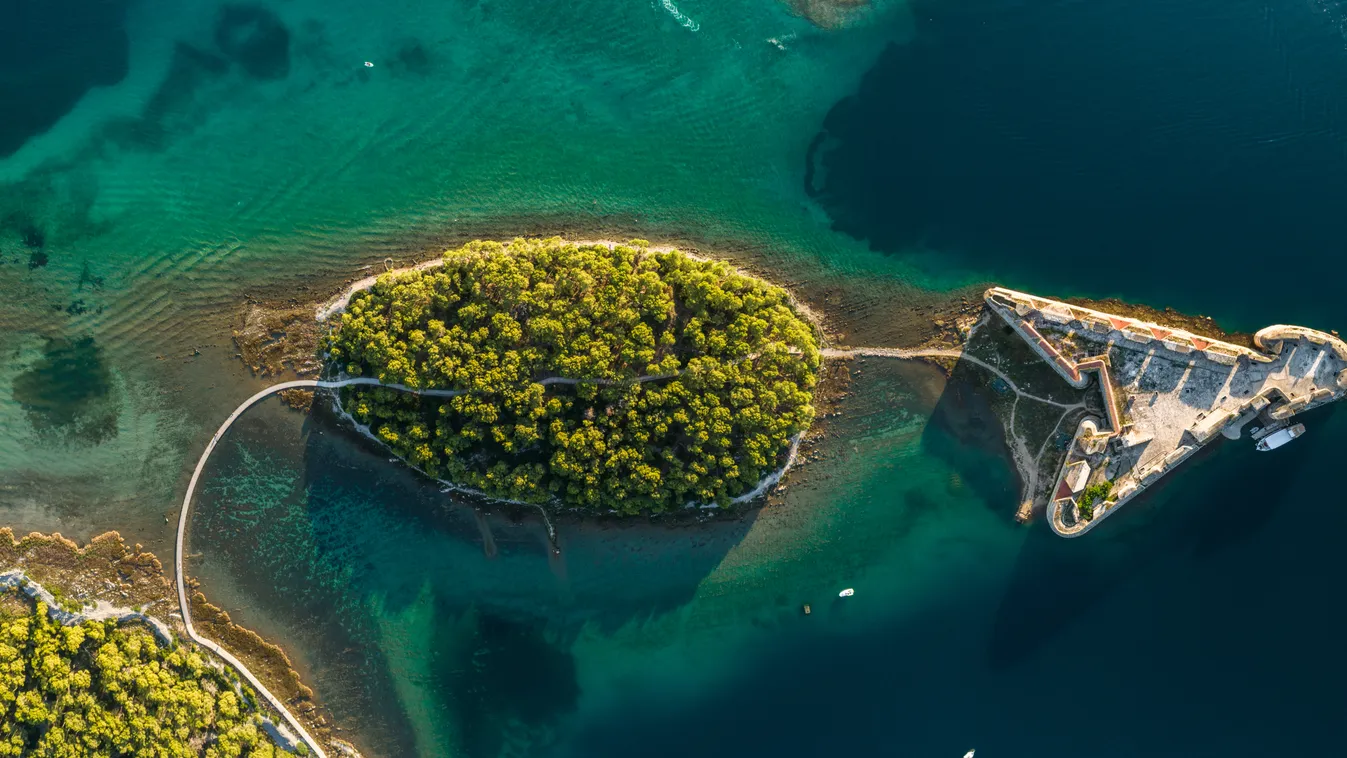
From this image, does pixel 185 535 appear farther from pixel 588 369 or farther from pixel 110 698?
pixel 588 369

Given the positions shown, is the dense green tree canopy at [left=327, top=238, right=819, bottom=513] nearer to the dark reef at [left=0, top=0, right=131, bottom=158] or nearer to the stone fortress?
the stone fortress

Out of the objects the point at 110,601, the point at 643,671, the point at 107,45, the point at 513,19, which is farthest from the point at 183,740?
the point at 513,19

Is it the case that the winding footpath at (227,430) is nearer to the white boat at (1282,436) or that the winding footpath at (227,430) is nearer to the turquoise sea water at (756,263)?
the turquoise sea water at (756,263)

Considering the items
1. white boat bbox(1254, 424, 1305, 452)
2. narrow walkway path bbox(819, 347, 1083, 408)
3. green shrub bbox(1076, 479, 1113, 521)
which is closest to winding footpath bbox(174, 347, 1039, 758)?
narrow walkway path bbox(819, 347, 1083, 408)

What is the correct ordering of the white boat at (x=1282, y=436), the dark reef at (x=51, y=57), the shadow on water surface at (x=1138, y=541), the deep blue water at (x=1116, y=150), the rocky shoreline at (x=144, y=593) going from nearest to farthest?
the white boat at (x=1282, y=436), the rocky shoreline at (x=144, y=593), the shadow on water surface at (x=1138, y=541), the deep blue water at (x=1116, y=150), the dark reef at (x=51, y=57)

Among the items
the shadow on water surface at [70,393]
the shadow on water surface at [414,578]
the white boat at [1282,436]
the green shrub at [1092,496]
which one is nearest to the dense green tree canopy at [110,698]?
the shadow on water surface at [414,578]

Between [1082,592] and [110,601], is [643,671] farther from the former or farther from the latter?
[110,601]
